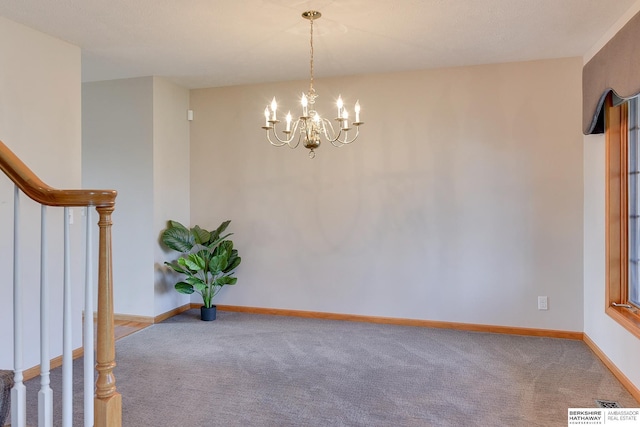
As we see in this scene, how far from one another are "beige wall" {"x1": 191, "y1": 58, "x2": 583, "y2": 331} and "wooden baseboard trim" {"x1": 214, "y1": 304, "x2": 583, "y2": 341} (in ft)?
0.18

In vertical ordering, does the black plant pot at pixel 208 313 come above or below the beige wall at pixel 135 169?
below

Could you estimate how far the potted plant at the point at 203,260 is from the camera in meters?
4.29

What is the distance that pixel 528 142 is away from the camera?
385 cm

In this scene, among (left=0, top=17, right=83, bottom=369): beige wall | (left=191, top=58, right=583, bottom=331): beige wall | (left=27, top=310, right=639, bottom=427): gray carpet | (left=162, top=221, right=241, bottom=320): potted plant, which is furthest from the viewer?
(left=162, top=221, right=241, bottom=320): potted plant

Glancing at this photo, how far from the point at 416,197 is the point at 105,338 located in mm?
3217

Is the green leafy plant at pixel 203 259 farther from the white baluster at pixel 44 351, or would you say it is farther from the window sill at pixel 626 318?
the window sill at pixel 626 318

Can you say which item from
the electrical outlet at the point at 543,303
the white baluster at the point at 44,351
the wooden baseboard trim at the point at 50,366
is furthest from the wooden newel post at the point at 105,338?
the electrical outlet at the point at 543,303

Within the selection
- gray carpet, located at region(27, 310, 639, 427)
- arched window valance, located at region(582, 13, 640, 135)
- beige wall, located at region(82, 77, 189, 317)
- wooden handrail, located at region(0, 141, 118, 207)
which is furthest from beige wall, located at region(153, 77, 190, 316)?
arched window valance, located at region(582, 13, 640, 135)

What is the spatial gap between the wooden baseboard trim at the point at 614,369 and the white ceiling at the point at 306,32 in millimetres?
2394

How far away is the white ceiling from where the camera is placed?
2.76m

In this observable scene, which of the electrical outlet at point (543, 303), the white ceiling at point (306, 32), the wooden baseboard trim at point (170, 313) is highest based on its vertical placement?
the white ceiling at point (306, 32)

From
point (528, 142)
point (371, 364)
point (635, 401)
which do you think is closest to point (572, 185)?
point (528, 142)

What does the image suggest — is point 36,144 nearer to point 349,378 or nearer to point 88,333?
point 88,333

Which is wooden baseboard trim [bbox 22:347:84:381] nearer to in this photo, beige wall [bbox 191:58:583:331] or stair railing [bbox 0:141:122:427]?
beige wall [bbox 191:58:583:331]
